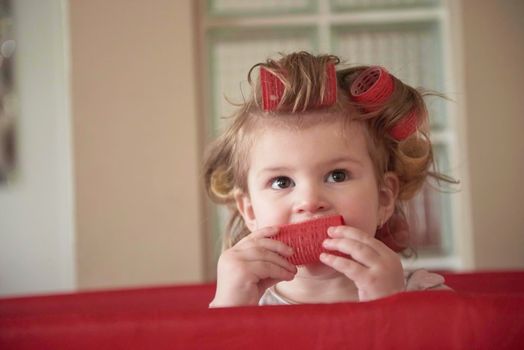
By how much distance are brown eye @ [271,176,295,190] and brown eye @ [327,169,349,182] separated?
5 centimetres

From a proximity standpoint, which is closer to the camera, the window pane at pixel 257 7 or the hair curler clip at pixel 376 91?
the hair curler clip at pixel 376 91

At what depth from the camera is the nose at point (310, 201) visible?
0.74 meters

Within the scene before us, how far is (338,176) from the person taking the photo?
78 centimetres

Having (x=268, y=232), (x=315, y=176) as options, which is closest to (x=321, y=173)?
(x=315, y=176)

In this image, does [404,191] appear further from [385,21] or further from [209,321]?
[385,21]

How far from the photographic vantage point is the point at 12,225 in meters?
2.29

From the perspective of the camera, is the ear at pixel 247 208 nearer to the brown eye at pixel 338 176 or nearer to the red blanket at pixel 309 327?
the brown eye at pixel 338 176

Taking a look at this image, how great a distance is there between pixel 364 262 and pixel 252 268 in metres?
0.14

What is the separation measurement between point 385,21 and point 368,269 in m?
1.58

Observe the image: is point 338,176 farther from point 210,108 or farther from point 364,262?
point 210,108

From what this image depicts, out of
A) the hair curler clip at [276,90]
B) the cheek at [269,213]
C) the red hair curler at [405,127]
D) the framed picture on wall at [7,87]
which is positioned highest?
the framed picture on wall at [7,87]

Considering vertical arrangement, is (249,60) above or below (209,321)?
above

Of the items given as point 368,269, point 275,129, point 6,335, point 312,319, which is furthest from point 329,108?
point 6,335

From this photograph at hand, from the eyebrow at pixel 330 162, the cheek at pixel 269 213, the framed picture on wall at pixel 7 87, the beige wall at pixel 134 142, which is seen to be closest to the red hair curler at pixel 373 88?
the eyebrow at pixel 330 162
